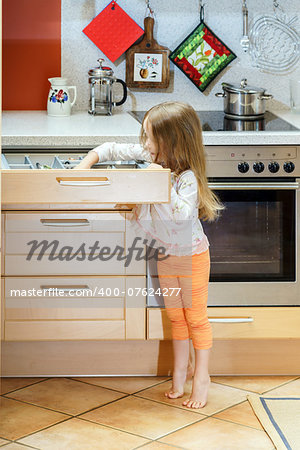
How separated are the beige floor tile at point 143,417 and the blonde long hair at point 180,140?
2.37ft

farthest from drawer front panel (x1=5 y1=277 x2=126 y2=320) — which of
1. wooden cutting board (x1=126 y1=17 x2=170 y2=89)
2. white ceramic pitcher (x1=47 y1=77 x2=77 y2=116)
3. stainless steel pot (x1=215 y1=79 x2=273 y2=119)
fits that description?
wooden cutting board (x1=126 y1=17 x2=170 y2=89)

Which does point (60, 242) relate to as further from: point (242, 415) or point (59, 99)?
point (242, 415)

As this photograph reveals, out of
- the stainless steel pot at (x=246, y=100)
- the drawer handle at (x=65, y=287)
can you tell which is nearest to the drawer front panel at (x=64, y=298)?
the drawer handle at (x=65, y=287)

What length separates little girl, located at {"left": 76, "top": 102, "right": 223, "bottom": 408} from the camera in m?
2.42

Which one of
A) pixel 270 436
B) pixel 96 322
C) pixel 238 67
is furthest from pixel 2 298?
pixel 238 67

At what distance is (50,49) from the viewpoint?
3354 mm

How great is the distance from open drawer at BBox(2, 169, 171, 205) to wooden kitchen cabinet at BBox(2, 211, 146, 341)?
0.73m

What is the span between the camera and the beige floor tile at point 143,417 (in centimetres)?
250

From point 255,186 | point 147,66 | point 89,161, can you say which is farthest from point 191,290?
point 147,66

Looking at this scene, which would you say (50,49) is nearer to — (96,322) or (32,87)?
(32,87)

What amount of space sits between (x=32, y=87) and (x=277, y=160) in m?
1.23

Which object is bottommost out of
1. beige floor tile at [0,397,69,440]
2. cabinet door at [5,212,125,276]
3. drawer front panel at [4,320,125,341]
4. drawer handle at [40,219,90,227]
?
beige floor tile at [0,397,69,440]

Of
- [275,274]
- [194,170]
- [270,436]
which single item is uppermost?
[194,170]

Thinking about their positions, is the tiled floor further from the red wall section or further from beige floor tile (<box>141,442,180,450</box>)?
the red wall section
